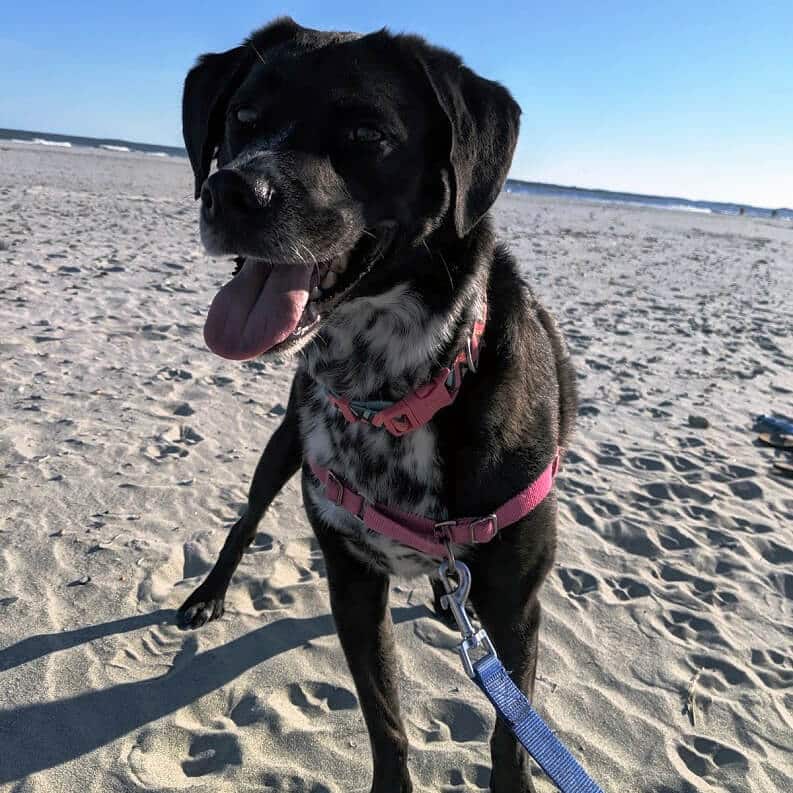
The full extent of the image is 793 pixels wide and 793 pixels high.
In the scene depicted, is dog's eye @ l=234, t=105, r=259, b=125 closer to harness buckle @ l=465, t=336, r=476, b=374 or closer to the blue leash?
harness buckle @ l=465, t=336, r=476, b=374

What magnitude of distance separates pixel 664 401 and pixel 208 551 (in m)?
4.30

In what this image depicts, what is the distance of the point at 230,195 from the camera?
193 centimetres

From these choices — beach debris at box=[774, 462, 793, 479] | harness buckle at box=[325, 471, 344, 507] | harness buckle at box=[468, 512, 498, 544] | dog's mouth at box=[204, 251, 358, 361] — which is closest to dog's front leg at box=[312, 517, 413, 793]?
harness buckle at box=[325, 471, 344, 507]

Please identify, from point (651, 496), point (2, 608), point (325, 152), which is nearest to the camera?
point (325, 152)

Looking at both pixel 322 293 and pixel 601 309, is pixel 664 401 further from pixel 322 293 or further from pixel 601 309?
pixel 322 293

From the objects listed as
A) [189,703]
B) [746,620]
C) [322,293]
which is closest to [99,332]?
[189,703]

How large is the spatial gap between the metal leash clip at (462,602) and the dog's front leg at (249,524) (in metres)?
1.14

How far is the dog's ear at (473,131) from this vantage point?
2.20 m

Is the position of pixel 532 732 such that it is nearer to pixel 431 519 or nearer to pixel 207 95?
pixel 431 519

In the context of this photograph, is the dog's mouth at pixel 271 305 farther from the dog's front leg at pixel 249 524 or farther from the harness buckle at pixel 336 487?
the dog's front leg at pixel 249 524

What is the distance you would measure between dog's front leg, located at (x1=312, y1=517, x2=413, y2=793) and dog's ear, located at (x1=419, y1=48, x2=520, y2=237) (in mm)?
1198

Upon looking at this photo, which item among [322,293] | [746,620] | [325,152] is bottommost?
[746,620]

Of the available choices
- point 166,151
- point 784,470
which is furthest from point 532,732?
point 166,151

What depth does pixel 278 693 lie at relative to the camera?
9.34 feet
